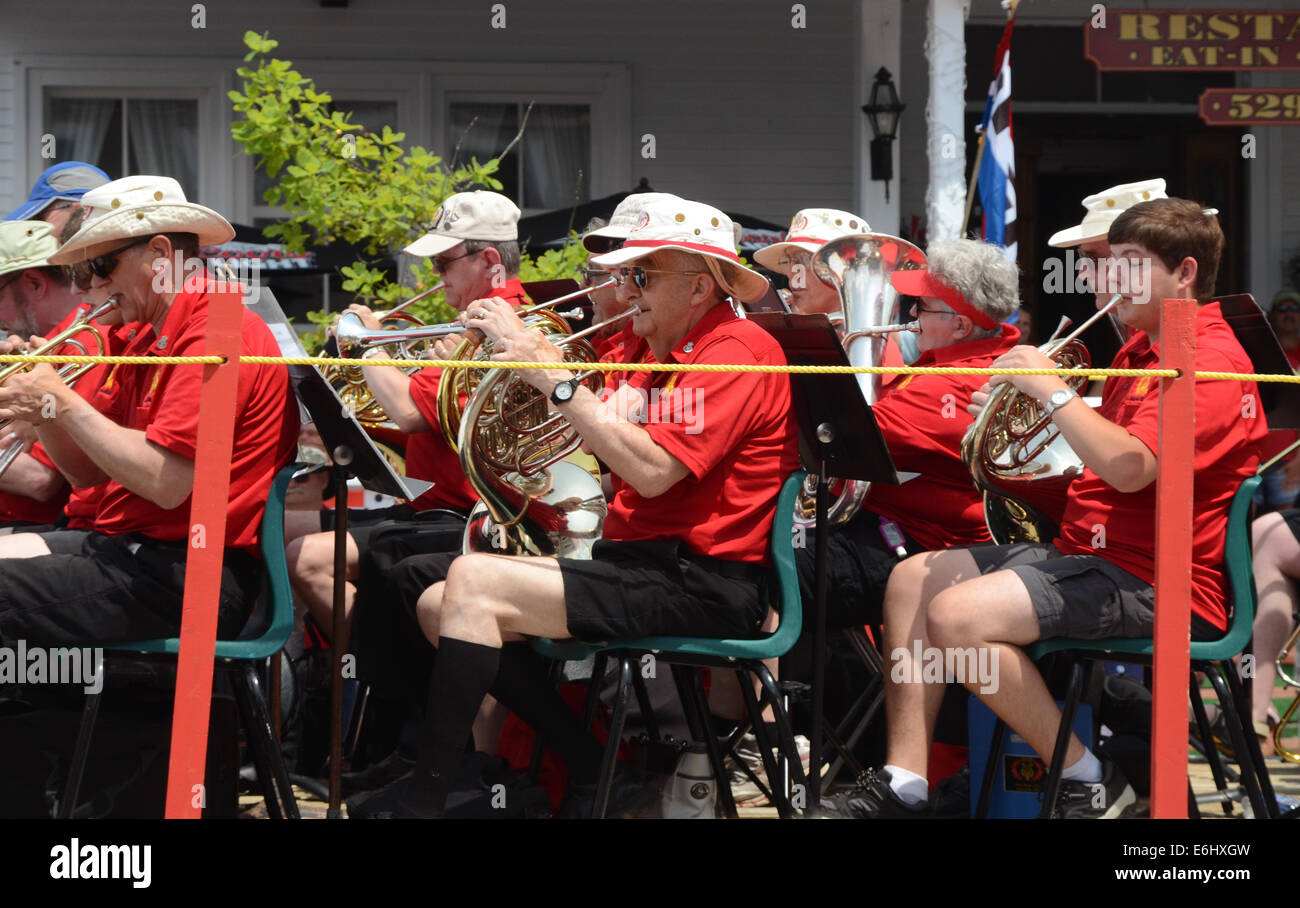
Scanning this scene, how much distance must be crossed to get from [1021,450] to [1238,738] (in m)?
0.91

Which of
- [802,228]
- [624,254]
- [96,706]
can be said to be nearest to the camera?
[96,706]

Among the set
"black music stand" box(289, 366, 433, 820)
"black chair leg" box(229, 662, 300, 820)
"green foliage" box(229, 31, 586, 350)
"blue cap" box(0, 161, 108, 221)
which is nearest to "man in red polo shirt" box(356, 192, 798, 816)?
"black chair leg" box(229, 662, 300, 820)

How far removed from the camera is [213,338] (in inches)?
125

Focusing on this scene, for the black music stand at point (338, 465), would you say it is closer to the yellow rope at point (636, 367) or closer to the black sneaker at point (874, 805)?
the yellow rope at point (636, 367)

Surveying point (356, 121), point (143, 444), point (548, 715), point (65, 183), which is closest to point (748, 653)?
point (548, 715)

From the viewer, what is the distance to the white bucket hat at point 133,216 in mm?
3812

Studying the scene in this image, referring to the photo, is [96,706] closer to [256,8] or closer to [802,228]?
[802,228]

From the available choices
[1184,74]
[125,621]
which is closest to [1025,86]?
[1184,74]

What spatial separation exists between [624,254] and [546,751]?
Answer: 1416 mm

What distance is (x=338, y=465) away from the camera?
3854 millimetres

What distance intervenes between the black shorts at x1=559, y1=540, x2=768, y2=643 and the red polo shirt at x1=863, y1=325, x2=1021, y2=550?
0.90 m

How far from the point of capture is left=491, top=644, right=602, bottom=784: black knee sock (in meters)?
3.82

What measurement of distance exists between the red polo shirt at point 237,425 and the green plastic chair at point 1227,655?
1884mm
